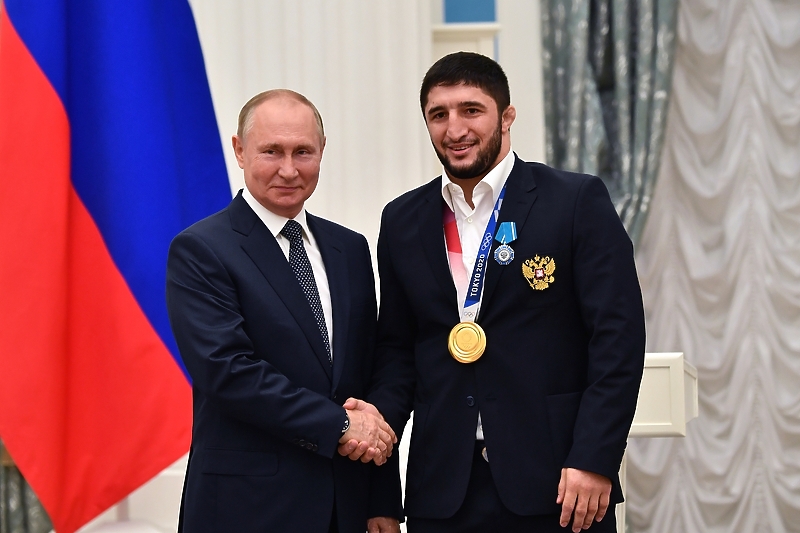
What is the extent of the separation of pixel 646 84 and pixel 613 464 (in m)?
2.99

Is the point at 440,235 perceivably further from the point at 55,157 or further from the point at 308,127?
the point at 55,157

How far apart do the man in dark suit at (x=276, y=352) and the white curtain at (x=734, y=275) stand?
2.77 m

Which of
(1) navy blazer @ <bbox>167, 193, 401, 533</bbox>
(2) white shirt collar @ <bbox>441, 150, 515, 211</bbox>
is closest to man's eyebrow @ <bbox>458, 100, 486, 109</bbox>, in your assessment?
(2) white shirt collar @ <bbox>441, 150, 515, 211</bbox>

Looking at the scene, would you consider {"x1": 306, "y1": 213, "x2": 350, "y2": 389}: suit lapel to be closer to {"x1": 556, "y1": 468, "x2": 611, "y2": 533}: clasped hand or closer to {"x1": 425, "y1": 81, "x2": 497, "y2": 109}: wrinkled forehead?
{"x1": 425, "y1": 81, "x2": 497, "y2": 109}: wrinkled forehead

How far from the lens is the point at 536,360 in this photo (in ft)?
7.45

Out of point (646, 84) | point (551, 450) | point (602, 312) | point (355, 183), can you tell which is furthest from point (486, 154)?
point (646, 84)

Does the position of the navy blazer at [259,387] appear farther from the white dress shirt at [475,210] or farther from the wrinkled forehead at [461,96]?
the wrinkled forehead at [461,96]

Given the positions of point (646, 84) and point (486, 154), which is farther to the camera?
point (646, 84)

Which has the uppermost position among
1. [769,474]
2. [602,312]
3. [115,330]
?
[602,312]

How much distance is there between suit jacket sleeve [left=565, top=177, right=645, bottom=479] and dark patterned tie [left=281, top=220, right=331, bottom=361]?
68cm

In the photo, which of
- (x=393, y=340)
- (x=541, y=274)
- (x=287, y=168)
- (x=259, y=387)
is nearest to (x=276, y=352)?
(x=259, y=387)

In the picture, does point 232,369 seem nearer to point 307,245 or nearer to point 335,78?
point 307,245

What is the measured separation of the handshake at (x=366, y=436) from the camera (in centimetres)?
230

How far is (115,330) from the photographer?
3.68m
